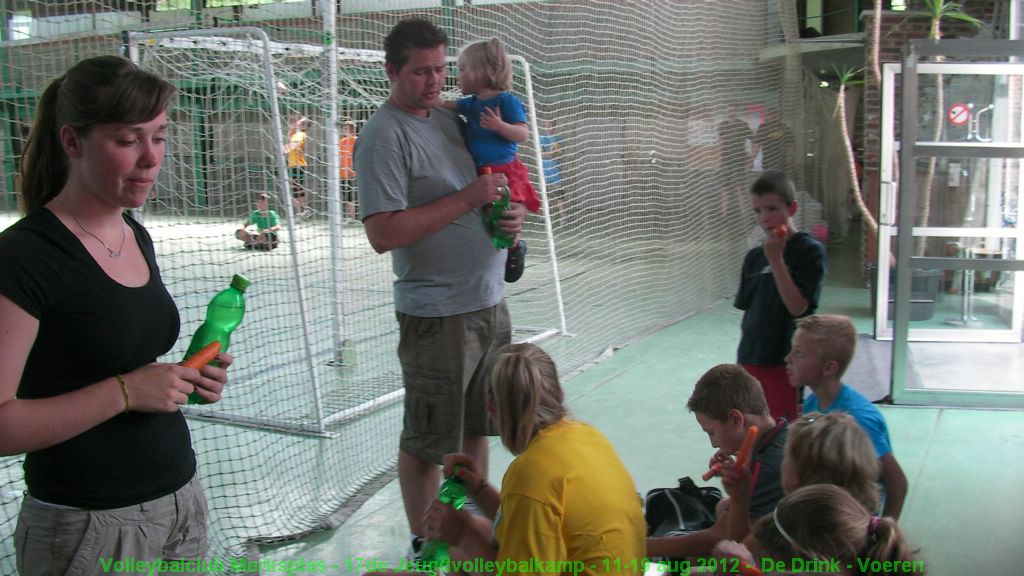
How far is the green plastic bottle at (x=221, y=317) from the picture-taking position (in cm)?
164

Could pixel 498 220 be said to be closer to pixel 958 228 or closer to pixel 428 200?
pixel 428 200

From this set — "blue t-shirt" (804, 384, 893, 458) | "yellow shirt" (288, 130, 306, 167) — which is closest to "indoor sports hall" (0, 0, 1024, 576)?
"yellow shirt" (288, 130, 306, 167)

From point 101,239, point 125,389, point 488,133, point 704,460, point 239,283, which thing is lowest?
point 704,460

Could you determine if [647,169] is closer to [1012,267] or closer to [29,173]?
[1012,267]

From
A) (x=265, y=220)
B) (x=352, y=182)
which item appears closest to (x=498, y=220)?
(x=352, y=182)

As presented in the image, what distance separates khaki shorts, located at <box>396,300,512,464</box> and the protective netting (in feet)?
2.99

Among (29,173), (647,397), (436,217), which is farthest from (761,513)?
(647,397)

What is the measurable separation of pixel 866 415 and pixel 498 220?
4.09 ft

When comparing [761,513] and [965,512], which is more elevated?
[761,513]

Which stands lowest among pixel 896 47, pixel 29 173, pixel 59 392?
pixel 59 392

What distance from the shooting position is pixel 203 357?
155cm

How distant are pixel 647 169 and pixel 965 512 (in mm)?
4021

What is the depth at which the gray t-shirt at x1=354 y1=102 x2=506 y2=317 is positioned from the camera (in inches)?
93.8

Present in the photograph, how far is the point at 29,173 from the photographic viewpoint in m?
1.46
